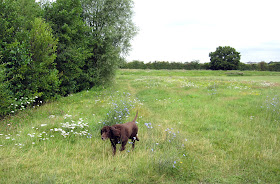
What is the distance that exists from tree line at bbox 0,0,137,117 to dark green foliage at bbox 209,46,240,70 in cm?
6090

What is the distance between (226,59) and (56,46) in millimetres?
77479

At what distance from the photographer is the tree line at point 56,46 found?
11375mm

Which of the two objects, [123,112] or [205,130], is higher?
[123,112]

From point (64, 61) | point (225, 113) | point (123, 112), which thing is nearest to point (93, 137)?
point (123, 112)

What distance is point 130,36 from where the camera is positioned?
28.8m

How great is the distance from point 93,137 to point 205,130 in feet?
17.5

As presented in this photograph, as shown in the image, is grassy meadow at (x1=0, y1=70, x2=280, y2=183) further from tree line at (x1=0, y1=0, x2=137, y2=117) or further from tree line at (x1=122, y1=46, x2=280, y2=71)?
tree line at (x1=122, y1=46, x2=280, y2=71)

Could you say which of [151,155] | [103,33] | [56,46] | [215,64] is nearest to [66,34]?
[56,46]

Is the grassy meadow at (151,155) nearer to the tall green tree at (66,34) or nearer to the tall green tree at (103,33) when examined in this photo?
the tall green tree at (66,34)

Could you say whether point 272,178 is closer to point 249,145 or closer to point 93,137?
point 249,145

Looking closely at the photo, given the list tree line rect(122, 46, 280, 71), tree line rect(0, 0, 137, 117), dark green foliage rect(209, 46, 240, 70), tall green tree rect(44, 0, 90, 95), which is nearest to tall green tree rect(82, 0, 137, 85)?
tree line rect(0, 0, 137, 117)

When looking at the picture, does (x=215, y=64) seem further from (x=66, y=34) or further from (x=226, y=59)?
(x=66, y=34)

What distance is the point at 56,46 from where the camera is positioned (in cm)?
1552

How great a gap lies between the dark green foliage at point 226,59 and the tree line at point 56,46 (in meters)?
60.9
